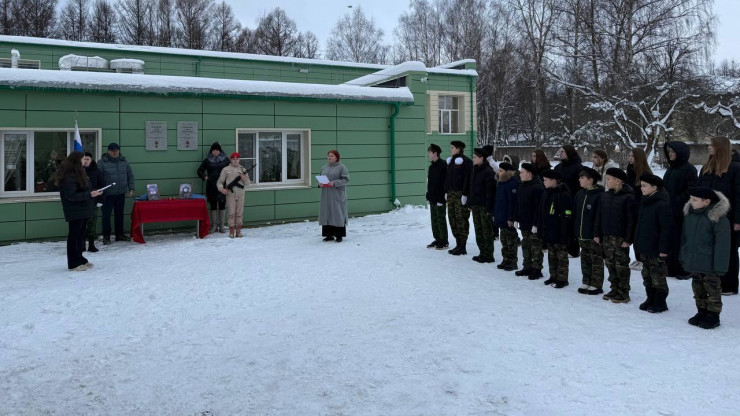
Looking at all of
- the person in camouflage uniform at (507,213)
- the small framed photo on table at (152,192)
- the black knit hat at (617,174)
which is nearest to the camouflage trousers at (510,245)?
the person in camouflage uniform at (507,213)

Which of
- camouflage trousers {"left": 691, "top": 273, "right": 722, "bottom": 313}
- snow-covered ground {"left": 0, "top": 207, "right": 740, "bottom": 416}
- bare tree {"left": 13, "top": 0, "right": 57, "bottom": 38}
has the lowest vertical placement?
snow-covered ground {"left": 0, "top": 207, "right": 740, "bottom": 416}

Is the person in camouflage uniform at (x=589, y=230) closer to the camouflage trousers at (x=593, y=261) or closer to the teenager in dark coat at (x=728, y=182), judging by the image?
the camouflage trousers at (x=593, y=261)

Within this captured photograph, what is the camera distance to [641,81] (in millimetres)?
27906

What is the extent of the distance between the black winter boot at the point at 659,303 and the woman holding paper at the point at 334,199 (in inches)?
223

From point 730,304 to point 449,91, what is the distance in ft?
58.5

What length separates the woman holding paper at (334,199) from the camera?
10633 millimetres

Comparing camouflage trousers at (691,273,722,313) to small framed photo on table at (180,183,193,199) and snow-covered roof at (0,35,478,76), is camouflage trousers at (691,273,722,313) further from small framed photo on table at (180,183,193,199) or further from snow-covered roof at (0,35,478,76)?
snow-covered roof at (0,35,478,76)

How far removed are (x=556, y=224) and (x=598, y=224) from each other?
68cm

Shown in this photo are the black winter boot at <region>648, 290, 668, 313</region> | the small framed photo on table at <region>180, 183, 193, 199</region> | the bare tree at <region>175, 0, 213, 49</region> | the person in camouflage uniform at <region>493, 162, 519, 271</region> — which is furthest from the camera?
the bare tree at <region>175, 0, 213, 49</region>

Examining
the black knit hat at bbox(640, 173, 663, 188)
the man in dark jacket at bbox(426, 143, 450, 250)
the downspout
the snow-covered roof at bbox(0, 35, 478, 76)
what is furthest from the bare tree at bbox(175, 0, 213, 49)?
the black knit hat at bbox(640, 173, 663, 188)

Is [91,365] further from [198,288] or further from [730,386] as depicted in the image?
[730,386]

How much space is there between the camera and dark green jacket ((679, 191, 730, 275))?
217 inches

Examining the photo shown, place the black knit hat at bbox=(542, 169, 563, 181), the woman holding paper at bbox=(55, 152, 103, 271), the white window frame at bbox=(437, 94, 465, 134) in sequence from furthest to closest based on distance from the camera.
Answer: the white window frame at bbox=(437, 94, 465, 134)
the woman holding paper at bbox=(55, 152, 103, 271)
the black knit hat at bbox=(542, 169, 563, 181)

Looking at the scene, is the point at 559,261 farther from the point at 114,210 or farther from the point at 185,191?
the point at 114,210
